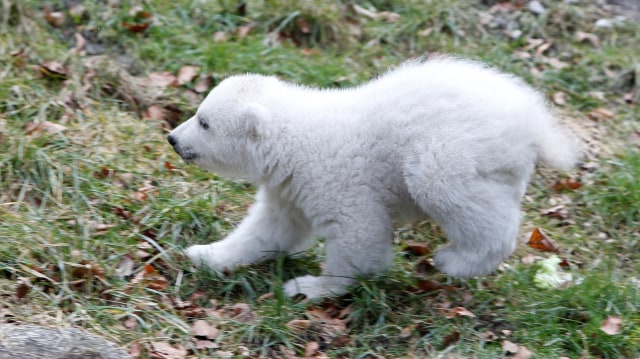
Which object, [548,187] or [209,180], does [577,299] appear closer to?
[548,187]

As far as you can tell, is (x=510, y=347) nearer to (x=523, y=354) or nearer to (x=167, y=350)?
(x=523, y=354)

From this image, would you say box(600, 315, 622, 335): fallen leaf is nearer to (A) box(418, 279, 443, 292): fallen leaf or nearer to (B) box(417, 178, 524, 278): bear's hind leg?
(B) box(417, 178, 524, 278): bear's hind leg

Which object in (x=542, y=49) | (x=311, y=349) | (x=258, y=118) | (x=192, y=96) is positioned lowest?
(x=311, y=349)

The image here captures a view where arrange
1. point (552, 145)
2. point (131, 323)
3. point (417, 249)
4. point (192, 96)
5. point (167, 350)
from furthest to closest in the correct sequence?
1. point (192, 96)
2. point (417, 249)
3. point (552, 145)
4. point (131, 323)
5. point (167, 350)

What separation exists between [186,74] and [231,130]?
7.10 ft

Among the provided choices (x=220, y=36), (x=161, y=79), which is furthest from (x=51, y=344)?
(x=220, y=36)

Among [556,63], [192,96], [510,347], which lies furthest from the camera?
[556,63]

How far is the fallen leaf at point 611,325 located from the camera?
4.97 metres

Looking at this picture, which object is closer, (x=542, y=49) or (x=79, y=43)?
(x=79, y=43)

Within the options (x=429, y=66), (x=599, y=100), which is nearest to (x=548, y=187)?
(x=599, y=100)

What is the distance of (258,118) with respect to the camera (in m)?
5.27

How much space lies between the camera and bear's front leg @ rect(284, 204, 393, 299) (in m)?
5.13

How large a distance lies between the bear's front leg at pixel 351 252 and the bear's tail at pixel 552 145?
946 mm

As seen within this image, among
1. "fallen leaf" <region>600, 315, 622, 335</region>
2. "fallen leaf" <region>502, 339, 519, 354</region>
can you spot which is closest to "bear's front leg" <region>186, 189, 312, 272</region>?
"fallen leaf" <region>502, 339, 519, 354</region>
